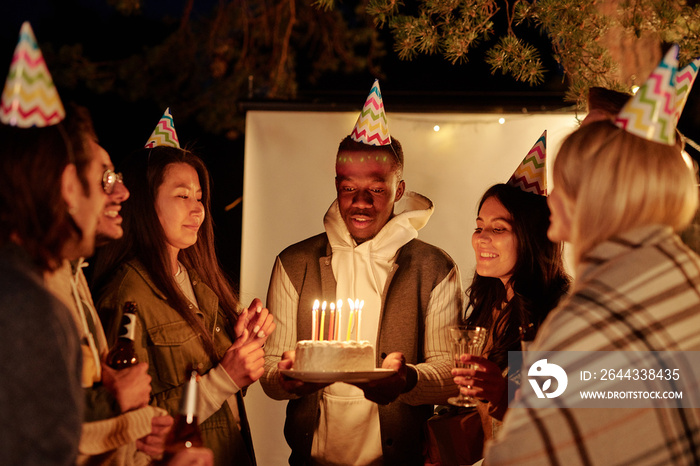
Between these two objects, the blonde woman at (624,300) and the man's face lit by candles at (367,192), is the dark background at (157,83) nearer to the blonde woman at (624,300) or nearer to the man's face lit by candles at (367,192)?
the man's face lit by candles at (367,192)

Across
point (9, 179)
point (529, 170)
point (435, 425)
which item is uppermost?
point (529, 170)

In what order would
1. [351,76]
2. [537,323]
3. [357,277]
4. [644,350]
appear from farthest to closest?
[351,76] < [357,277] < [537,323] < [644,350]

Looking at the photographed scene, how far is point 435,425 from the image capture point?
4383 millimetres

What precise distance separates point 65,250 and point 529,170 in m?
3.04

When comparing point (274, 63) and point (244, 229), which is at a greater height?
point (274, 63)

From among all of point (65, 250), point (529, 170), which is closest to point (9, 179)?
point (65, 250)

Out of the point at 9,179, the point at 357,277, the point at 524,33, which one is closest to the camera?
the point at 9,179

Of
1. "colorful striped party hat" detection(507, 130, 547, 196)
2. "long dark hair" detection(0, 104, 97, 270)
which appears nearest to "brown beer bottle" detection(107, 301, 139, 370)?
"long dark hair" detection(0, 104, 97, 270)

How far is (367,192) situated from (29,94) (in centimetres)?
263

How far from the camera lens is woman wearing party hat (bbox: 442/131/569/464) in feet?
13.5

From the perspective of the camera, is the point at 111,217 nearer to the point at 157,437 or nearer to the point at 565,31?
the point at 157,437

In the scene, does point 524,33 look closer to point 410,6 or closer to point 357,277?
point 410,6

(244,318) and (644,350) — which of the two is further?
(244,318)

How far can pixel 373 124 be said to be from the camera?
192 inches
